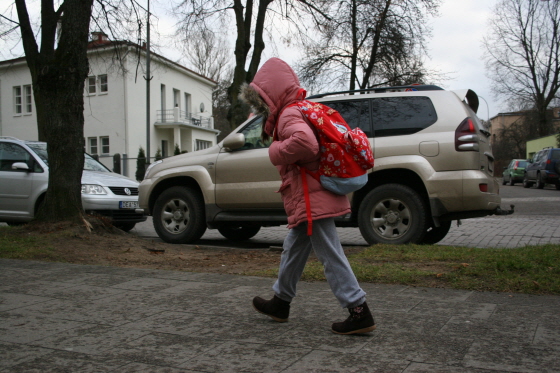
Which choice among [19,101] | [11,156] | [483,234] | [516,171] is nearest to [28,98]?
[19,101]

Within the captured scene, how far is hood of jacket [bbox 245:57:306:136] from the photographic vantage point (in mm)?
3502

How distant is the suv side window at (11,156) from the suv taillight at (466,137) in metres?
7.66

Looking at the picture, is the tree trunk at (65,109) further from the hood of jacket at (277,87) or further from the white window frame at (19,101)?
the white window frame at (19,101)

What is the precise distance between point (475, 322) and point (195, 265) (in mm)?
3334

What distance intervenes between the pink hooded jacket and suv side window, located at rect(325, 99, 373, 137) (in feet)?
12.2

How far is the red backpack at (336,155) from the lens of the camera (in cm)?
341

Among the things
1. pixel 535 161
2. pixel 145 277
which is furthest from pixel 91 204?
pixel 535 161

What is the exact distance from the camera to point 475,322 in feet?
11.4

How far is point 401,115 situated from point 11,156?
7.52 metres

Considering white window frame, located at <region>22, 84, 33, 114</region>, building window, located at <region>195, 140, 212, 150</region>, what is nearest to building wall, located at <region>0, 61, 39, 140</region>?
white window frame, located at <region>22, 84, 33, 114</region>

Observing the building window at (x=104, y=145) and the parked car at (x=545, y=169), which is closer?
the parked car at (x=545, y=169)

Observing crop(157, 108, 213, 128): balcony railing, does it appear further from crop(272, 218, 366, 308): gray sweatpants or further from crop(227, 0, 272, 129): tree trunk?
crop(272, 218, 366, 308): gray sweatpants

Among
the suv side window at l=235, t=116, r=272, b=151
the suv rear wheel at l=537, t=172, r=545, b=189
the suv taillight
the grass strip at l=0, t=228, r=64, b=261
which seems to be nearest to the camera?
the grass strip at l=0, t=228, r=64, b=261

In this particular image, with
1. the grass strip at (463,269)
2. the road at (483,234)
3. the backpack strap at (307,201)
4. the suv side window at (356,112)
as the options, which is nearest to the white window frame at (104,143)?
the road at (483,234)
